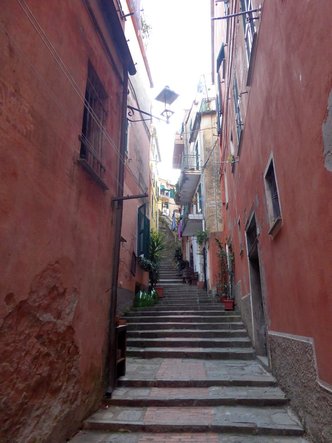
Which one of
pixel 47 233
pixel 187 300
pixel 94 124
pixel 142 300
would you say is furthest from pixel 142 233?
pixel 47 233

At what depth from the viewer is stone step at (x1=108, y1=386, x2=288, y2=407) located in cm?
428

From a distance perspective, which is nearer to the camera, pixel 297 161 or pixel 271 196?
pixel 297 161

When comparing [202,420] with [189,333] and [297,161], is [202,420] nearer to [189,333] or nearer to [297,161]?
[297,161]

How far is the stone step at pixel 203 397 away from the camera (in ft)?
14.0

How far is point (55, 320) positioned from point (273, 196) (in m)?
3.38

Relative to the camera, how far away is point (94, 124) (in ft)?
15.3

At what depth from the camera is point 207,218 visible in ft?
46.3

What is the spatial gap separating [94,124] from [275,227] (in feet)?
9.60

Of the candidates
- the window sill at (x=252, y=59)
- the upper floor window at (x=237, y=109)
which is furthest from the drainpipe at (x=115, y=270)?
the upper floor window at (x=237, y=109)

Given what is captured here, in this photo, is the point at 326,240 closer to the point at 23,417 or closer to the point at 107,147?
the point at 23,417

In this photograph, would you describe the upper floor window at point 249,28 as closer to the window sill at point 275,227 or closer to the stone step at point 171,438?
the window sill at point 275,227

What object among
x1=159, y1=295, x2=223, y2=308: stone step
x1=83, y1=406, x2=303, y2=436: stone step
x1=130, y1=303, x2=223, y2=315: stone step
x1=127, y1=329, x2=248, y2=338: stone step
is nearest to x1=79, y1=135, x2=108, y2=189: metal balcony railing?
x1=83, y1=406, x2=303, y2=436: stone step

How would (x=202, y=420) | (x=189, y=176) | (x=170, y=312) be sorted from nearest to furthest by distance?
1. (x=202, y=420)
2. (x=170, y=312)
3. (x=189, y=176)

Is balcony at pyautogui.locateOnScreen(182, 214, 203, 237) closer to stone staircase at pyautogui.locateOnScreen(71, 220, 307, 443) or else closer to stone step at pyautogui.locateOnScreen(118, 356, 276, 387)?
stone staircase at pyautogui.locateOnScreen(71, 220, 307, 443)
